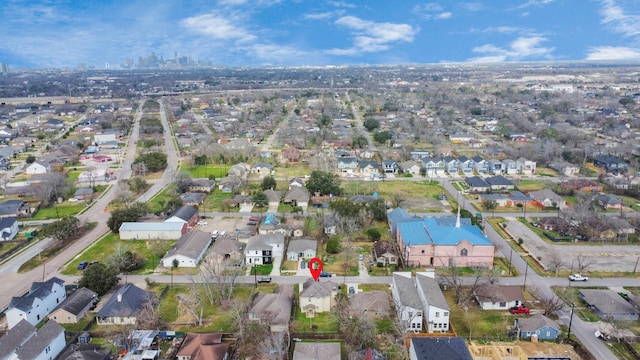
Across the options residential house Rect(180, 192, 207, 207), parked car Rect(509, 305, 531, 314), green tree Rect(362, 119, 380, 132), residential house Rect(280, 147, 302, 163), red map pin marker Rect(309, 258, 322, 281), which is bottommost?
parked car Rect(509, 305, 531, 314)

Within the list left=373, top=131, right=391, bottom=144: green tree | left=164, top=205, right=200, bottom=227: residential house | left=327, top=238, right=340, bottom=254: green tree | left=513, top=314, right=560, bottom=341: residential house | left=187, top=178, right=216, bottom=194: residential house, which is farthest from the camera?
left=373, top=131, right=391, bottom=144: green tree

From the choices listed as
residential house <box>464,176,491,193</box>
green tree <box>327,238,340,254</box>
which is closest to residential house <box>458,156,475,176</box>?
residential house <box>464,176,491,193</box>

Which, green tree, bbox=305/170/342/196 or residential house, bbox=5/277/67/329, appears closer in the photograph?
residential house, bbox=5/277/67/329

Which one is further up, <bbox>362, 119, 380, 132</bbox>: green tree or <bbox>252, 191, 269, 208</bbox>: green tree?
<bbox>362, 119, 380, 132</bbox>: green tree

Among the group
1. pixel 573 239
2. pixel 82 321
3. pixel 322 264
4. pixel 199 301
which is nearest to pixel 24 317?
pixel 82 321

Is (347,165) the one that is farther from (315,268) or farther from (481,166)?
(315,268)

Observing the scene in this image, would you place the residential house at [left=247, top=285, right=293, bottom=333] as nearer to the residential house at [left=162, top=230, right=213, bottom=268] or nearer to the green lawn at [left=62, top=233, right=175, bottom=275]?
the residential house at [left=162, top=230, right=213, bottom=268]

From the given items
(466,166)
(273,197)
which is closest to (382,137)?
(466,166)
